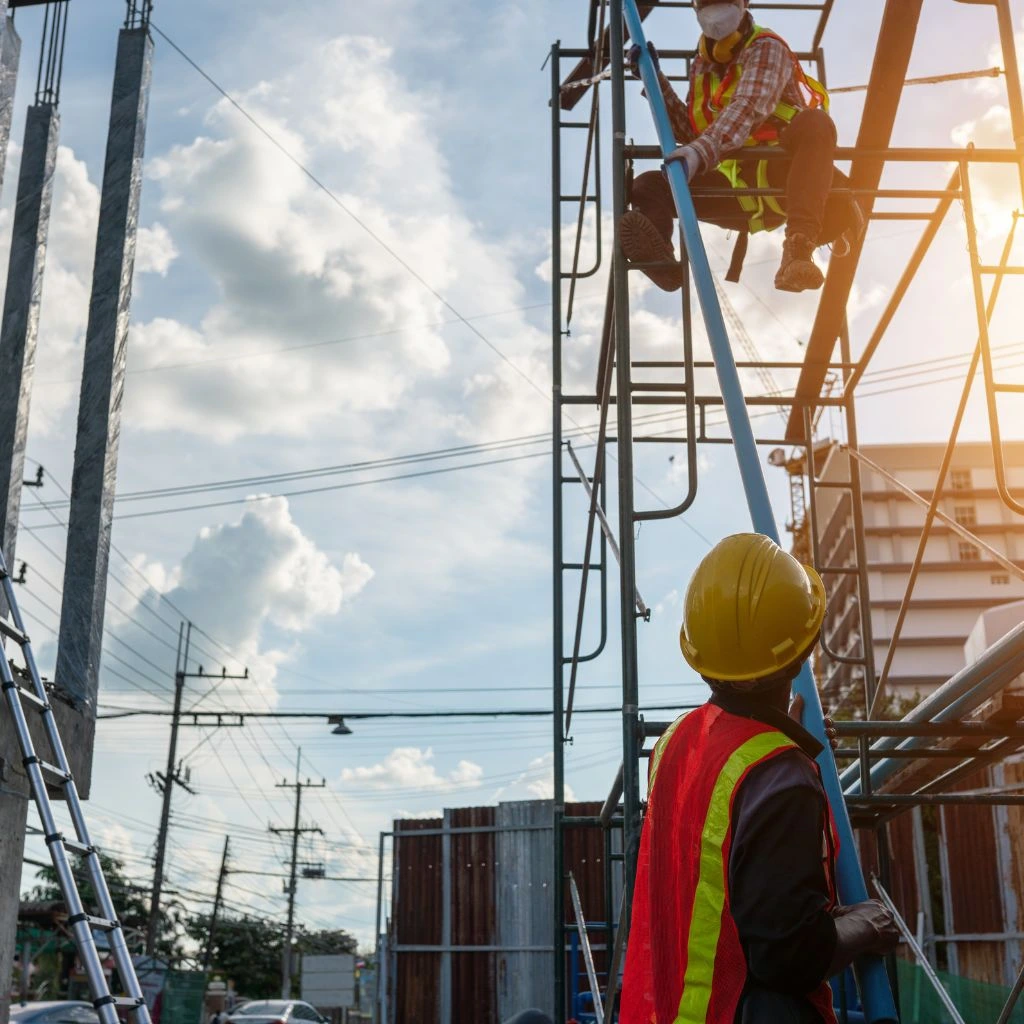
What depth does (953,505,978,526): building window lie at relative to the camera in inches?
2872

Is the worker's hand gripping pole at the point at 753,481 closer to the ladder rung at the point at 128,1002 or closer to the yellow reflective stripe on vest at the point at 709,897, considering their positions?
the yellow reflective stripe on vest at the point at 709,897

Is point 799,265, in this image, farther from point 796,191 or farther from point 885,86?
point 885,86

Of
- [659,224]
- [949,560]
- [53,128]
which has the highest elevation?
[949,560]

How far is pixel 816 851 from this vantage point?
1.96 metres

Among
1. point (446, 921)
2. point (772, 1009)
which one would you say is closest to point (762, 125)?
point (772, 1009)

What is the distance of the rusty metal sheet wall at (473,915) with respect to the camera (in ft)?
54.9

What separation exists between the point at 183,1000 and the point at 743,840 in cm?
3229

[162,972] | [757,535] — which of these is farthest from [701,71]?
[162,972]

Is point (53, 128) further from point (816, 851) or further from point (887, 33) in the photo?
point (816, 851)

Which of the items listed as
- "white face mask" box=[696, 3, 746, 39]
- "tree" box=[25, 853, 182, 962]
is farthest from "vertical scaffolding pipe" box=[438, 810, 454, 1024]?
"tree" box=[25, 853, 182, 962]

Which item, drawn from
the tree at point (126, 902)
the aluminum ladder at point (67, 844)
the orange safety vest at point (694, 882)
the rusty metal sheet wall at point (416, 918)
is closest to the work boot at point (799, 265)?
the orange safety vest at point (694, 882)

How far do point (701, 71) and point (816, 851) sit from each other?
4.02m

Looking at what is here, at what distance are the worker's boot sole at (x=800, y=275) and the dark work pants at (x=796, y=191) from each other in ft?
0.34

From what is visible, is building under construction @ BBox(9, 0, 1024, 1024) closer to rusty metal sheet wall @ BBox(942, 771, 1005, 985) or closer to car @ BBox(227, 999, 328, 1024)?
rusty metal sheet wall @ BBox(942, 771, 1005, 985)
